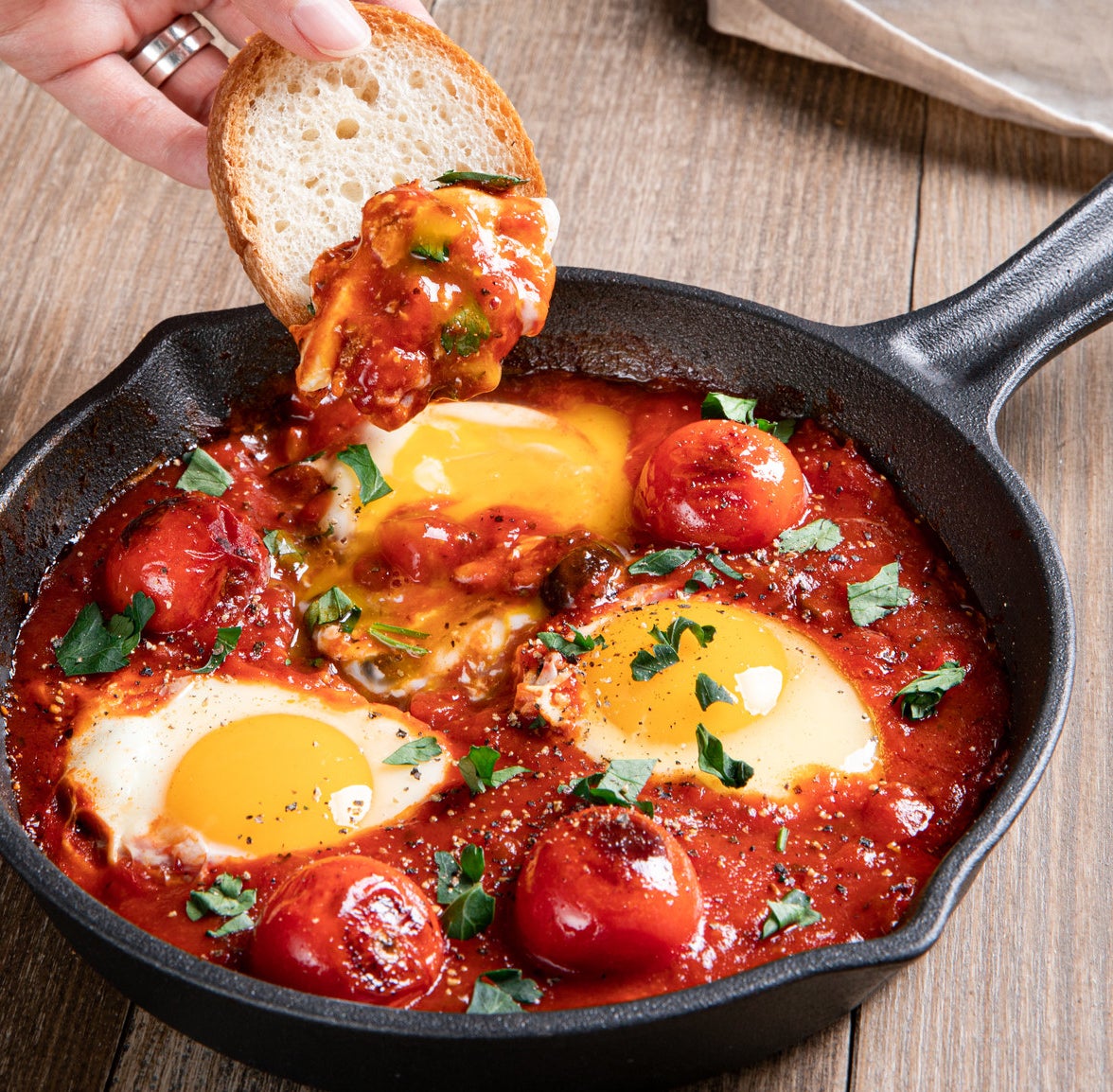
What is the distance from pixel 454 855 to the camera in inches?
109

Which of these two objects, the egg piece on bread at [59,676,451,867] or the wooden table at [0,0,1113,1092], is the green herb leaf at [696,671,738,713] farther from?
the wooden table at [0,0,1113,1092]

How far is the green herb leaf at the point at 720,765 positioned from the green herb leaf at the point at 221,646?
112cm

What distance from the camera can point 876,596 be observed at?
10.7 feet

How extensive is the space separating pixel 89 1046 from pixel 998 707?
213 cm

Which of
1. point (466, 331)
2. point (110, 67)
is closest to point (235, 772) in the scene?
point (466, 331)

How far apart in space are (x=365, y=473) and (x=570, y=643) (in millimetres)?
770

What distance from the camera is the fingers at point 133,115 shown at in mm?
4082

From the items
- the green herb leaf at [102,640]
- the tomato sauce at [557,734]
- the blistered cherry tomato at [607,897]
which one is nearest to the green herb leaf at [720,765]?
the tomato sauce at [557,734]

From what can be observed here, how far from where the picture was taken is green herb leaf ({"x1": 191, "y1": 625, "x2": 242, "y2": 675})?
3.12 metres

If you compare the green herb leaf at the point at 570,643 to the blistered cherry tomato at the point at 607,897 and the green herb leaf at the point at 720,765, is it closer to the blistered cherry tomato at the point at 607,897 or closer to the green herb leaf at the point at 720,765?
the green herb leaf at the point at 720,765

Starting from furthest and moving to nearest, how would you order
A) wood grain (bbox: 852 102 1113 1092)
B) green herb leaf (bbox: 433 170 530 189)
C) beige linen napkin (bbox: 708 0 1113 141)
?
beige linen napkin (bbox: 708 0 1113 141) → green herb leaf (bbox: 433 170 530 189) → wood grain (bbox: 852 102 1113 1092)

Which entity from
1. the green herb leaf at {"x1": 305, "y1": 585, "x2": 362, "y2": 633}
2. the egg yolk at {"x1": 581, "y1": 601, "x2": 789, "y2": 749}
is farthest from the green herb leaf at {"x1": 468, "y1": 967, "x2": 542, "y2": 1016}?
the green herb leaf at {"x1": 305, "y1": 585, "x2": 362, "y2": 633}

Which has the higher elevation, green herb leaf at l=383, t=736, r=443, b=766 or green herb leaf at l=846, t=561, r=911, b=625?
green herb leaf at l=383, t=736, r=443, b=766

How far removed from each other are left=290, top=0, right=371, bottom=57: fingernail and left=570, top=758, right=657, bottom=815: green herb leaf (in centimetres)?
175
